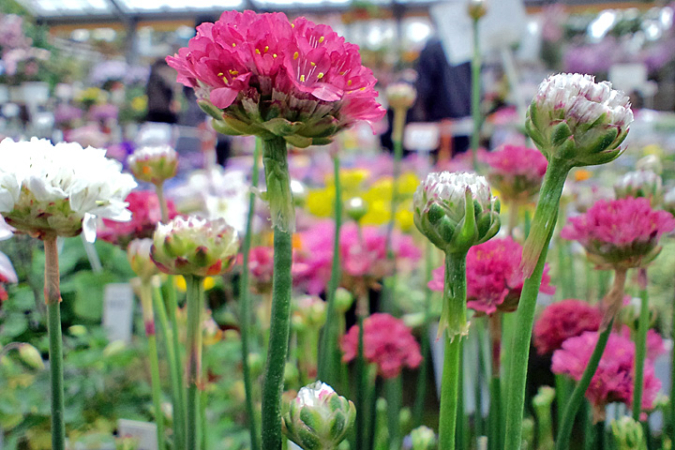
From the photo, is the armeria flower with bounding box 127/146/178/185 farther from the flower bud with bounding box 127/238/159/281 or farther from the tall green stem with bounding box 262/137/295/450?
the tall green stem with bounding box 262/137/295/450

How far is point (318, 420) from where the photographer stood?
0.25m

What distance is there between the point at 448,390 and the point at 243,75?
181 millimetres

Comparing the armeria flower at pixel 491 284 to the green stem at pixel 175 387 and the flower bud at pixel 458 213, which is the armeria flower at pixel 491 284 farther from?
the green stem at pixel 175 387

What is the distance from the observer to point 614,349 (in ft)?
1.35

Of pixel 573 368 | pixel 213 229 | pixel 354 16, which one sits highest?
pixel 354 16

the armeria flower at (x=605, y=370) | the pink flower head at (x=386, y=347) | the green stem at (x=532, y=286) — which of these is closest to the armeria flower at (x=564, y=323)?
the armeria flower at (x=605, y=370)

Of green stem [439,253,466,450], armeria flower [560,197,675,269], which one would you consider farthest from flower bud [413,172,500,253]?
armeria flower [560,197,675,269]

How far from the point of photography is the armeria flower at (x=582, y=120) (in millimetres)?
223

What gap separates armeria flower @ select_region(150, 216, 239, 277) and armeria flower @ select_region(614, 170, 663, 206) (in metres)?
0.32

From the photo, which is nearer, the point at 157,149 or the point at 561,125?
the point at 561,125

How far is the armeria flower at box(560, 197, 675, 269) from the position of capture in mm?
313

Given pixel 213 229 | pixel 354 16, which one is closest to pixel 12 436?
pixel 213 229

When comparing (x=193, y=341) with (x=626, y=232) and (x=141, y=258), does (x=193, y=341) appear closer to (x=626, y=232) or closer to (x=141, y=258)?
(x=141, y=258)

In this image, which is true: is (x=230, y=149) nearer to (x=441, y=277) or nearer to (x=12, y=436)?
(x=12, y=436)
